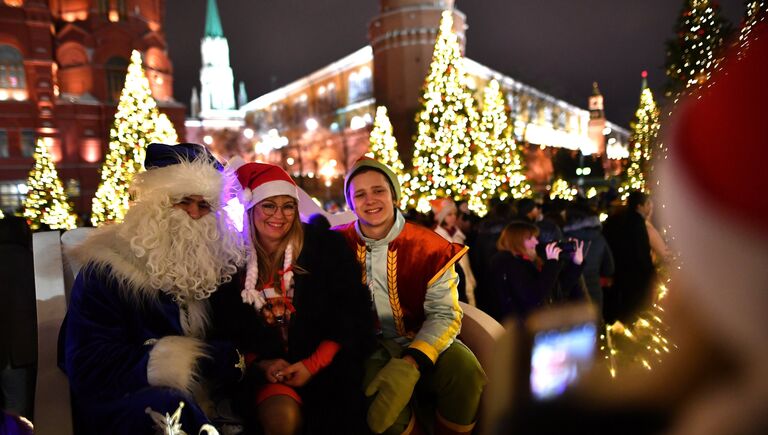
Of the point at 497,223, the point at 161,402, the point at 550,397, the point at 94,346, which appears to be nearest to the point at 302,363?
the point at 161,402

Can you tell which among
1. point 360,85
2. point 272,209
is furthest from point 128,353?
point 360,85

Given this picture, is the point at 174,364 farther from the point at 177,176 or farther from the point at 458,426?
the point at 458,426

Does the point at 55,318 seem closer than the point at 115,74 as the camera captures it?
Yes

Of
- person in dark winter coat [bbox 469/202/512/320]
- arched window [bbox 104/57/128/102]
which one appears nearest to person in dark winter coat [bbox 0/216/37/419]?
person in dark winter coat [bbox 469/202/512/320]

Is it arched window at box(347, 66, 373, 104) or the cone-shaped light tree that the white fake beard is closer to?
the cone-shaped light tree

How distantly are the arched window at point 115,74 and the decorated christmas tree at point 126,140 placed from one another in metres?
25.0

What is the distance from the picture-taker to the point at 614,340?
3.58 feet

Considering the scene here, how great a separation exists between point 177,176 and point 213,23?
88835mm

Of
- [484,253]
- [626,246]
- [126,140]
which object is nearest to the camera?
[626,246]

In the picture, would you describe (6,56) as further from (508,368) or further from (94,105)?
(508,368)

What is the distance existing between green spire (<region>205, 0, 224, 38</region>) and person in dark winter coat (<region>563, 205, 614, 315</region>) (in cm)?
8706

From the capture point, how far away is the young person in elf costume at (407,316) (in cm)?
252

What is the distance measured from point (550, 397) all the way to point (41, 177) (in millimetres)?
19691

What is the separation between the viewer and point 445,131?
50.2 feet
